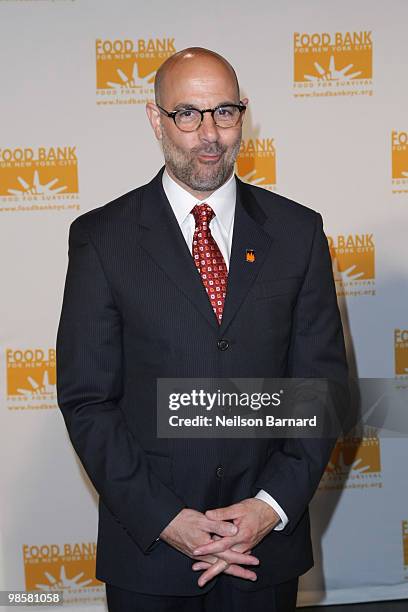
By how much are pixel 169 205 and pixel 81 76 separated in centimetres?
148

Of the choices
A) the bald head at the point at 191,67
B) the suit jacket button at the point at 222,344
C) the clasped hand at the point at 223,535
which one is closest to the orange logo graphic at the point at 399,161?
the bald head at the point at 191,67

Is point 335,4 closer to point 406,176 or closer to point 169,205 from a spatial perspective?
point 406,176

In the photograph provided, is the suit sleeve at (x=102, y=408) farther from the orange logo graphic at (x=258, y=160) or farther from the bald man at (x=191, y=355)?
the orange logo graphic at (x=258, y=160)

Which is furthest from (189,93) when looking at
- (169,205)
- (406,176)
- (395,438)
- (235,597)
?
(395,438)

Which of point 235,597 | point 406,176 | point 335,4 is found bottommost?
point 235,597

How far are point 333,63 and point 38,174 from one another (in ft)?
3.94

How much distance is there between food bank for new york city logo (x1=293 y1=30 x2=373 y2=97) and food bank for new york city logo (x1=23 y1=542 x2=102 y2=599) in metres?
1.97

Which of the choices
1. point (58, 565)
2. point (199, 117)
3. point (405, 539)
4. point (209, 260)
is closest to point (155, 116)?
point (199, 117)

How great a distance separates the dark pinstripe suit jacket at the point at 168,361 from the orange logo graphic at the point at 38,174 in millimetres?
1342

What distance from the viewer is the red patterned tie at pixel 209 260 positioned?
196 centimetres

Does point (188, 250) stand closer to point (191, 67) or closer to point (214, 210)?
point (214, 210)

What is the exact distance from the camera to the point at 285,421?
2045 mm

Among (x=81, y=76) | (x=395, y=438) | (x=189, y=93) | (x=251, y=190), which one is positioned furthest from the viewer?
(x=395, y=438)

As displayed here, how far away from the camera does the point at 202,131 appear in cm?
193
